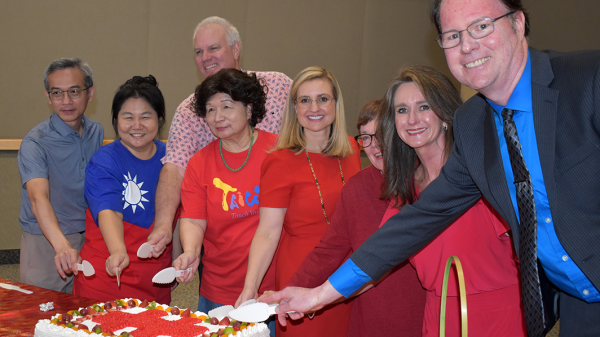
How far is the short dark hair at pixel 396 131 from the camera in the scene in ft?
5.50

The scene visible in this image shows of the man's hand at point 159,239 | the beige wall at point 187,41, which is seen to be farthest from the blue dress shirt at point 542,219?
the beige wall at point 187,41

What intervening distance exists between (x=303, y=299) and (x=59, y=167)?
1788 millimetres

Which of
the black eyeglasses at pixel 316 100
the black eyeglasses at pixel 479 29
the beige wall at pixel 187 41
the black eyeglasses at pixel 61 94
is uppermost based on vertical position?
the beige wall at pixel 187 41

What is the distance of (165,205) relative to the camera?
2.41 meters

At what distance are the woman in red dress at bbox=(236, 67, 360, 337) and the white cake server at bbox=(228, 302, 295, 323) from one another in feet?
0.96

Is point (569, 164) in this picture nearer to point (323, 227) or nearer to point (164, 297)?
point (323, 227)

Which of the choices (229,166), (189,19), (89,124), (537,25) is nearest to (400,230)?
(229,166)

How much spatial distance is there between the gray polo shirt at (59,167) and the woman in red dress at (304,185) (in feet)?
4.00

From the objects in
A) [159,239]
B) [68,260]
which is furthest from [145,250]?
[68,260]

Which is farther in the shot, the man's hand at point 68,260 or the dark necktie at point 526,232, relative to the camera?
the man's hand at point 68,260

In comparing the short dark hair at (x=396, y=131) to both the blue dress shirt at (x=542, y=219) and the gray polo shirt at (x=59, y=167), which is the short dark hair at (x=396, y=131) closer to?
the blue dress shirt at (x=542, y=219)

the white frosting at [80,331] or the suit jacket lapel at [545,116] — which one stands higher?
the suit jacket lapel at [545,116]

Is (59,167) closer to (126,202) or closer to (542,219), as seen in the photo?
(126,202)

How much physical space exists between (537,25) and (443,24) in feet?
15.8
